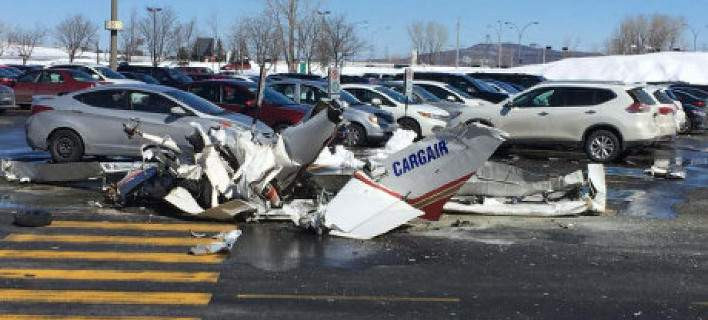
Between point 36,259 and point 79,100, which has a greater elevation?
point 79,100

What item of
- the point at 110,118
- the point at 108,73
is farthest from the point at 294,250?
the point at 108,73

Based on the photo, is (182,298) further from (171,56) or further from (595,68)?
(595,68)

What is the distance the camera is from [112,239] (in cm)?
905

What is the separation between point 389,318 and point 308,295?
86 centimetres

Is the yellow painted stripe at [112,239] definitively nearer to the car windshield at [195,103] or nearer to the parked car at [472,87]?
the car windshield at [195,103]

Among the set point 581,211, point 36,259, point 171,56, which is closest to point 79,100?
point 36,259

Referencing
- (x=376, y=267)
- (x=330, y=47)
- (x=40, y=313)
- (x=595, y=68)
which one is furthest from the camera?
(x=595, y=68)

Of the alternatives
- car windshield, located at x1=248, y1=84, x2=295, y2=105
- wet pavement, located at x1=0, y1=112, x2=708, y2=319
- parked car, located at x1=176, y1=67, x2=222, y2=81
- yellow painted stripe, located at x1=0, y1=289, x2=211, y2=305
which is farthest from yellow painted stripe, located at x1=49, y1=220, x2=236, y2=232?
parked car, located at x1=176, y1=67, x2=222, y2=81

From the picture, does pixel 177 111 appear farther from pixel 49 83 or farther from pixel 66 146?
pixel 49 83

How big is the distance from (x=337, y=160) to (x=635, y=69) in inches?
3384

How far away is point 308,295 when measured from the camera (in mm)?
6906

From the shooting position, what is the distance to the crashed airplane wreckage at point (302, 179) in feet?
30.7

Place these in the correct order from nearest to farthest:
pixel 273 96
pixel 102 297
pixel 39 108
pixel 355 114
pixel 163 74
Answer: pixel 102 297 < pixel 39 108 < pixel 273 96 < pixel 355 114 < pixel 163 74

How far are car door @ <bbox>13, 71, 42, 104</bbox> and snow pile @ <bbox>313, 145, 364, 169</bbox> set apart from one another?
21178 millimetres
